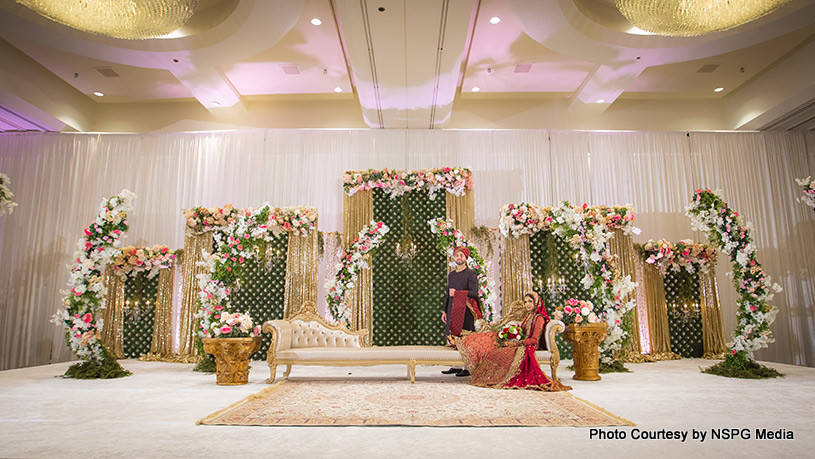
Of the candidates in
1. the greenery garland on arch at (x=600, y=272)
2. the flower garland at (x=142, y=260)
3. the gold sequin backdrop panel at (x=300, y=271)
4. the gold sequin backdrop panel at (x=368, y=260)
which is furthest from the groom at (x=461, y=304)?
the flower garland at (x=142, y=260)

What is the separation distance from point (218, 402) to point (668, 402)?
4.27 metres

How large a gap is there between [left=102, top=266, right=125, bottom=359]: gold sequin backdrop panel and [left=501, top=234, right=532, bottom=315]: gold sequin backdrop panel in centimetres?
739

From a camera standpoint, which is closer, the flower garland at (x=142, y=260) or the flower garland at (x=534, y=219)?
the flower garland at (x=534, y=219)

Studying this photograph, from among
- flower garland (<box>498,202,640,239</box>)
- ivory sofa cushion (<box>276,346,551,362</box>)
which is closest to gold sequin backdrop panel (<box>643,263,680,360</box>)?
flower garland (<box>498,202,640,239</box>)

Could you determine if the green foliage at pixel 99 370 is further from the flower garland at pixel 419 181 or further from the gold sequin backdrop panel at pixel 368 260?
the flower garland at pixel 419 181

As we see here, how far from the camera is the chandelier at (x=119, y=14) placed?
18.9 feet

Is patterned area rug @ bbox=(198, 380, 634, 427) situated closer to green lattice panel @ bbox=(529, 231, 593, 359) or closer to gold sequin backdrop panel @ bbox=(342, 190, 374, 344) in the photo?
gold sequin backdrop panel @ bbox=(342, 190, 374, 344)

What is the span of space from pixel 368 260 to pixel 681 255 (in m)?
6.12

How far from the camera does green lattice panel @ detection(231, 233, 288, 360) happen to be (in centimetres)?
927

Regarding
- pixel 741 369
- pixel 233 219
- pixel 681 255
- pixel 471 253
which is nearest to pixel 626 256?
pixel 681 255

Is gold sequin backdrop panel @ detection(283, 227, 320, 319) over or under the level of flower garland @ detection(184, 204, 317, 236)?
under

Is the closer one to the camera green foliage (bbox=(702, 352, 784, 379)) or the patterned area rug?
the patterned area rug

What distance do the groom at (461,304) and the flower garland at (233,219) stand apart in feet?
11.6

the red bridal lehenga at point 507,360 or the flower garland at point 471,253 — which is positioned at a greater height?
the flower garland at point 471,253
